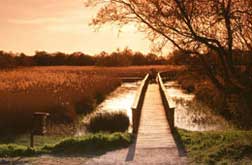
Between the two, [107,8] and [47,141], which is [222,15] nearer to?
[107,8]

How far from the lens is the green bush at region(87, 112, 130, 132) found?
18078 mm

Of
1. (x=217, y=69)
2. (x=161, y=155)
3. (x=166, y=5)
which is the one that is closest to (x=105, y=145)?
(x=161, y=155)

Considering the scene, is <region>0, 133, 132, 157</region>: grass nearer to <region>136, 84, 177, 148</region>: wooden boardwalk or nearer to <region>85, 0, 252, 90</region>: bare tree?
<region>136, 84, 177, 148</region>: wooden boardwalk

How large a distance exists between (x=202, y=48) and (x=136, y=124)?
10.5ft

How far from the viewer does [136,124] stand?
14656mm

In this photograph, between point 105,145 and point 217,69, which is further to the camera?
point 217,69

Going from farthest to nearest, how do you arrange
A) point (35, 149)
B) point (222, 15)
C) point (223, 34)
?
point (223, 34) < point (222, 15) < point (35, 149)

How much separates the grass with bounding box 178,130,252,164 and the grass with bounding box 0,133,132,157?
166 cm

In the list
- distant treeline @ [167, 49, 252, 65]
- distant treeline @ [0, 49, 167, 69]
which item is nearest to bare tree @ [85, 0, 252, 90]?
distant treeline @ [167, 49, 252, 65]

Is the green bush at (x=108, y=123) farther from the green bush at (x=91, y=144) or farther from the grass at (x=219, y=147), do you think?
the green bush at (x=91, y=144)

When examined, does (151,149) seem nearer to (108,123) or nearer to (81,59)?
(108,123)

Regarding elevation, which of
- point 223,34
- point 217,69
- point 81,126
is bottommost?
point 81,126

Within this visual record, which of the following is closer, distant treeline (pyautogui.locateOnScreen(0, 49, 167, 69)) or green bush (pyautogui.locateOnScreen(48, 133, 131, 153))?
green bush (pyautogui.locateOnScreen(48, 133, 131, 153))

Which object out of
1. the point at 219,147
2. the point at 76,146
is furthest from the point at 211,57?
the point at 76,146
